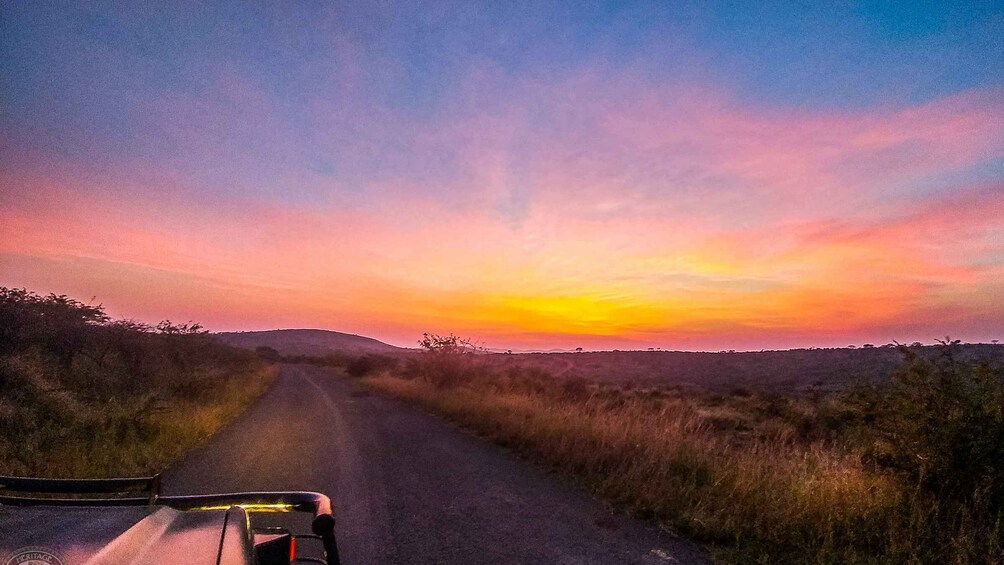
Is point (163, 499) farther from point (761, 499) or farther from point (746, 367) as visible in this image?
point (746, 367)

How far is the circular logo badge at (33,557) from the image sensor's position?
1.72 meters

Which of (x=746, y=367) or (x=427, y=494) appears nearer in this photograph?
(x=427, y=494)

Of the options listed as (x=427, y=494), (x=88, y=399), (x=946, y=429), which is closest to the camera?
(x=946, y=429)

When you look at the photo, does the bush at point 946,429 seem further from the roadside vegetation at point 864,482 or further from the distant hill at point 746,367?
the distant hill at point 746,367

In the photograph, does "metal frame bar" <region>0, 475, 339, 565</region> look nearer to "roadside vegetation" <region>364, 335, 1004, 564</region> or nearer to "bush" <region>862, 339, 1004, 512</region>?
"roadside vegetation" <region>364, 335, 1004, 564</region>

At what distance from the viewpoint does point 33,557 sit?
1.74 m

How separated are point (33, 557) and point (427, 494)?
6.11 metres

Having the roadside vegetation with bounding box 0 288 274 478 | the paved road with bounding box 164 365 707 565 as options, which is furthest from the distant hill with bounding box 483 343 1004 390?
the paved road with bounding box 164 365 707 565

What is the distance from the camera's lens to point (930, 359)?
6.78m

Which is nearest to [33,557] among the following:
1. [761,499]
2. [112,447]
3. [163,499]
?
[163,499]

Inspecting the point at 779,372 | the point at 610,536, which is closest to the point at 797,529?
the point at 610,536

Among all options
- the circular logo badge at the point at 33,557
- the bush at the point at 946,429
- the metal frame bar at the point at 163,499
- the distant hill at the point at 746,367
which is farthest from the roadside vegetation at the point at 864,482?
the distant hill at the point at 746,367

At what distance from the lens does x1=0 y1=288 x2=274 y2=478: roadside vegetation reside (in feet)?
27.3

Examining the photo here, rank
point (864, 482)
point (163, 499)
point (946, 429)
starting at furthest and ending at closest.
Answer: point (864, 482) < point (946, 429) < point (163, 499)
